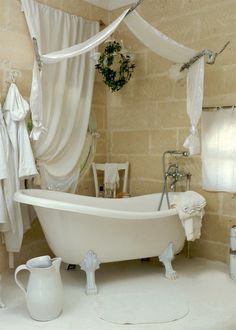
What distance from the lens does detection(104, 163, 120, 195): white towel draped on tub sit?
3751mm

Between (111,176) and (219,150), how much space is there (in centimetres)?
116

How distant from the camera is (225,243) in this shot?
127 inches

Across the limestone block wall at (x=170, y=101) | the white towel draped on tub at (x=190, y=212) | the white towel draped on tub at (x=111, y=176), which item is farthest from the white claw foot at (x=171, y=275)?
the white towel draped on tub at (x=111, y=176)

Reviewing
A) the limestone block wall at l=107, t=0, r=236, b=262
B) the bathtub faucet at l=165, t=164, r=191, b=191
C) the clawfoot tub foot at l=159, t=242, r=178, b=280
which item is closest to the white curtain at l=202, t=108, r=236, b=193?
the limestone block wall at l=107, t=0, r=236, b=262

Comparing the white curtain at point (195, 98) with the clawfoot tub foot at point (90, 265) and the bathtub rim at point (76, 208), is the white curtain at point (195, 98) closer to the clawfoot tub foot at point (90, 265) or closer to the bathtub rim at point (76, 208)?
the bathtub rim at point (76, 208)

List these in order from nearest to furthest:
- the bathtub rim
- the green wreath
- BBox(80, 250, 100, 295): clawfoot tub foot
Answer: the bathtub rim < BBox(80, 250, 100, 295): clawfoot tub foot < the green wreath

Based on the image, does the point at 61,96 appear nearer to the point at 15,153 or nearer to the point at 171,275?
the point at 15,153

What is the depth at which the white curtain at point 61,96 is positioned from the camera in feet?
10.6

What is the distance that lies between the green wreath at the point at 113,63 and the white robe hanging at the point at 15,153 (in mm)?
1020

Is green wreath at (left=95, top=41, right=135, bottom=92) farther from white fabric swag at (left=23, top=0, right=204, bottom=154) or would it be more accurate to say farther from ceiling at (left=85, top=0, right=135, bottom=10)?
white fabric swag at (left=23, top=0, right=204, bottom=154)

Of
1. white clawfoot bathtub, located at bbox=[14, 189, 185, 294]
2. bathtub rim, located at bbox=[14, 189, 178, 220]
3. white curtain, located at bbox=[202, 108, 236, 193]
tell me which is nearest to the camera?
bathtub rim, located at bbox=[14, 189, 178, 220]

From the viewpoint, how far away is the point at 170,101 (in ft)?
11.6

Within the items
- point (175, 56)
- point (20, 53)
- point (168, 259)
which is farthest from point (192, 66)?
point (168, 259)

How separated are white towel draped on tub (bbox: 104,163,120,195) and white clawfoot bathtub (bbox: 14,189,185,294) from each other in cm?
88
